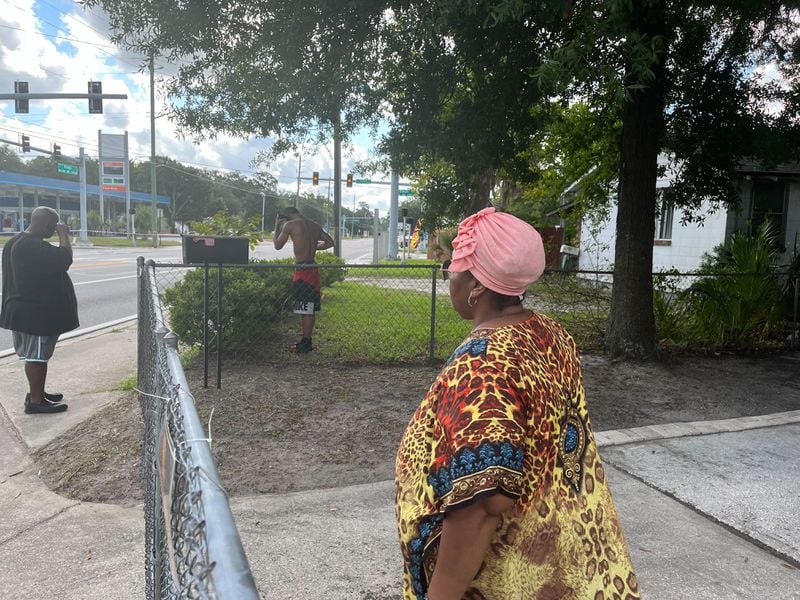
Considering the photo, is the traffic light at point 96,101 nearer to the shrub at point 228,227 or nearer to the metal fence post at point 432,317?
the shrub at point 228,227

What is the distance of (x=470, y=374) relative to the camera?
1301mm

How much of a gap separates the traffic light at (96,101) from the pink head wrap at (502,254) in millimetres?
23767

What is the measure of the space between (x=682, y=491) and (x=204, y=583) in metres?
3.75

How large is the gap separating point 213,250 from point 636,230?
4.90 meters

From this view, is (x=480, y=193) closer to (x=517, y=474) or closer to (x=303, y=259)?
(x=303, y=259)

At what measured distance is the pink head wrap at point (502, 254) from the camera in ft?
4.66

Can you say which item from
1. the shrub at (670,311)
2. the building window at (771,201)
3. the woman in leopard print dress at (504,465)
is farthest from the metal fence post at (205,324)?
the building window at (771,201)

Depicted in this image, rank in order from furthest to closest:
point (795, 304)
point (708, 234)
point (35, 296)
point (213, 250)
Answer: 1. point (708, 234)
2. point (795, 304)
3. point (213, 250)
4. point (35, 296)

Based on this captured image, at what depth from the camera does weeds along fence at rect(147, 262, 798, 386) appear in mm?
7105

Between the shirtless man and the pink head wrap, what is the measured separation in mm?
5430

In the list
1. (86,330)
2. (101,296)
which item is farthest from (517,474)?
(101,296)

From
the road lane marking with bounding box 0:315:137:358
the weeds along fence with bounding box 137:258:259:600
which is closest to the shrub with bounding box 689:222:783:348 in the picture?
the weeds along fence with bounding box 137:258:259:600

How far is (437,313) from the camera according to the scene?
8.26m

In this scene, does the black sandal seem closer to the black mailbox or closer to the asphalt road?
the black mailbox
